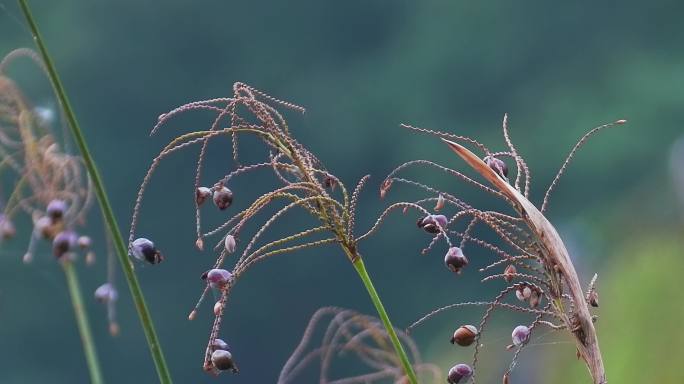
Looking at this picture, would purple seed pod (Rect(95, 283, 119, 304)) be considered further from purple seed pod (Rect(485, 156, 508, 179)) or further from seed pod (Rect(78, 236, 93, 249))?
purple seed pod (Rect(485, 156, 508, 179))

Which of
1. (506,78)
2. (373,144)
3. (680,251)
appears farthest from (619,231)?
(506,78)

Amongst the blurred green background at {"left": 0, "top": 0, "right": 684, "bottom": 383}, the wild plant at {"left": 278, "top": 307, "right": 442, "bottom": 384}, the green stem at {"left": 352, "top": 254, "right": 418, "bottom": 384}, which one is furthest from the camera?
the blurred green background at {"left": 0, "top": 0, "right": 684, "bottom": 383}

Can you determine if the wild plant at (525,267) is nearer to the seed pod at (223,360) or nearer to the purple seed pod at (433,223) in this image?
the purple seed pod at (433,223)

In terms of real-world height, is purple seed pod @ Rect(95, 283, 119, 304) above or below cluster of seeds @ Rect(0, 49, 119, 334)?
below

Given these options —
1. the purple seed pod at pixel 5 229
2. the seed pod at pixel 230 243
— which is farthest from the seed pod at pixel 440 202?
the purple seed pod at pixel 5 229

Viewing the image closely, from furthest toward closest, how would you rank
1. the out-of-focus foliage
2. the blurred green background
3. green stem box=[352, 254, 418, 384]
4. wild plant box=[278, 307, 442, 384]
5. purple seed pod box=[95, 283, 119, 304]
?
the blurred green background
the out-of-focus foliage
purple seed pod box=[95, 283, 119, 304]
wild plant box=[278, 307, 442, 384]
green stem box=[352, 254, 418, 384]

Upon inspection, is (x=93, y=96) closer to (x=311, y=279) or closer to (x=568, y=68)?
(x=311, y=279)

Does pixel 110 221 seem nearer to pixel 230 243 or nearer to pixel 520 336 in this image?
pixel 230 243

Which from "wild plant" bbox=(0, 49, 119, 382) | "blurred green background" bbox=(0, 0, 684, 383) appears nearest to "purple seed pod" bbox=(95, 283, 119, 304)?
"wild plant" bbox=(0, 49, 119, 382)
